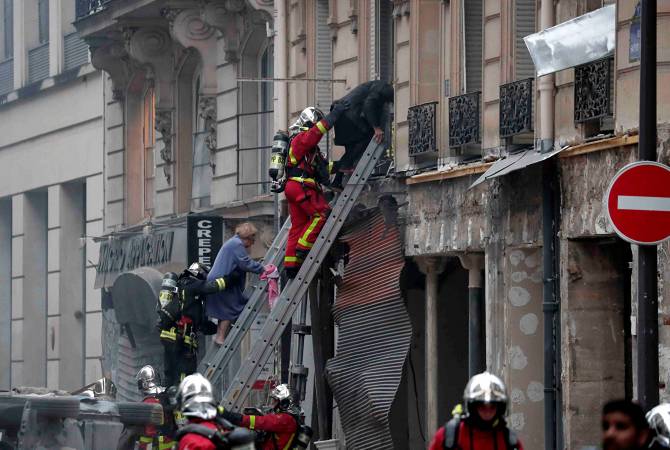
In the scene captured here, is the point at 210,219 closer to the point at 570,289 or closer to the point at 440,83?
the point at 440,83

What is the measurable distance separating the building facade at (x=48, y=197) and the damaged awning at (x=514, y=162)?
17.5 meters

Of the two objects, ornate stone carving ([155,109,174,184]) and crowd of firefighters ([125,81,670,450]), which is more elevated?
ornate stone carving ([155,109,174,184])

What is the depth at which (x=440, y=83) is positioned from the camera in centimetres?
2164

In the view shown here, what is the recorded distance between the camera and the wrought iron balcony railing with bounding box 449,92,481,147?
20.3 m

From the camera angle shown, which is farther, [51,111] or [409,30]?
[51,111]

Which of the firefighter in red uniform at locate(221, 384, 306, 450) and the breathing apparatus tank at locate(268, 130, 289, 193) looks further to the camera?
the breathing apparatus tank at locate(268, 130, 289, 193)

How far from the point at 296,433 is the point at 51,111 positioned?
20237mm

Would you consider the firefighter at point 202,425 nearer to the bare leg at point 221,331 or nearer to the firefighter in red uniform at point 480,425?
the firefighter in red uniform at point 480,425

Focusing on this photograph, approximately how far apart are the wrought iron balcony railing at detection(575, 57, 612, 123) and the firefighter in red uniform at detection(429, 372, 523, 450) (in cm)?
641

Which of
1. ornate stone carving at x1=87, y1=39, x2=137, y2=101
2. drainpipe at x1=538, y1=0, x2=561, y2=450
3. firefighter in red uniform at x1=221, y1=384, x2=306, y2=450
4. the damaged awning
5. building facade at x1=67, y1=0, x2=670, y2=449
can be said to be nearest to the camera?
building facade at x1=67, y1=0, x2=670, y2=449

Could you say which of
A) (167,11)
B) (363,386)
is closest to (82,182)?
(167,11)

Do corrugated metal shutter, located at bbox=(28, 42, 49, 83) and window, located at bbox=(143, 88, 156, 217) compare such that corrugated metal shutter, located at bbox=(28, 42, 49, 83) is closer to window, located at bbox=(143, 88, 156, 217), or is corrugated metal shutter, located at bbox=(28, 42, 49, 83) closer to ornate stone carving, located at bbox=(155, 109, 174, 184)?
window, located at bbox=(143, 88, 156, 217)

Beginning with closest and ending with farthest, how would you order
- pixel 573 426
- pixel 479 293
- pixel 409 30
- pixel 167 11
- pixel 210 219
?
pixel 573 426, pixel 479 293, pixel 409 30, pixel 210 219, pixel 167 11

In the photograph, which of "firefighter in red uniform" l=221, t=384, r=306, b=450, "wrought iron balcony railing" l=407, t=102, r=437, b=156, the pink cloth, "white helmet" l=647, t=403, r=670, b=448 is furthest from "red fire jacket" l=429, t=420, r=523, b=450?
the pink cloth
